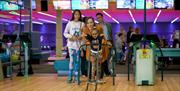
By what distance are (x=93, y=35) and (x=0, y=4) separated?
6.40m

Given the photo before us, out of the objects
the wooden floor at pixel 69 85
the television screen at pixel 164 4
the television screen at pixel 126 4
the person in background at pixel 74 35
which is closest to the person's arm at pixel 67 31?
the person in background at pixel 74 35

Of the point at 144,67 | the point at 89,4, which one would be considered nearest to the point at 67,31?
the point at 144,67

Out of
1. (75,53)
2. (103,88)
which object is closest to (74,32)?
(75,53)

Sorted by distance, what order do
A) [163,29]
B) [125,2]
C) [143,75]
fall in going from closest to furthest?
[143,75], [125,2], [163,29]

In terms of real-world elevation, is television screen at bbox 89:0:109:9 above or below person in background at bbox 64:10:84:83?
above

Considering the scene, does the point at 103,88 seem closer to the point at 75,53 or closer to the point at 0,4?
the point at 75,53

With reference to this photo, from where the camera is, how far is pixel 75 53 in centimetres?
883

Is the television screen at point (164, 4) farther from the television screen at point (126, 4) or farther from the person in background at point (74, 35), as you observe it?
the person in background at point (74, 35)

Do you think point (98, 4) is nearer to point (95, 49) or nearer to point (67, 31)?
point (67, 31)

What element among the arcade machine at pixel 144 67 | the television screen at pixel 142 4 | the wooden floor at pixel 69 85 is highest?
the television screen at pixel 142 4

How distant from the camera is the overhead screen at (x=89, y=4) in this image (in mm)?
15141

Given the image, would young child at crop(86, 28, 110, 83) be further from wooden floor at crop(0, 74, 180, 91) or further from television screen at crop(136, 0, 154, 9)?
television screen at crop(136, 0, 154, 9)

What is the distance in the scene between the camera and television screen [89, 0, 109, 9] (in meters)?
15.2

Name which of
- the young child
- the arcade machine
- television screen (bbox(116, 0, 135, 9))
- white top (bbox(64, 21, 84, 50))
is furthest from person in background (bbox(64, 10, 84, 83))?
television screen (bbox(116, 0, 135, 9))
